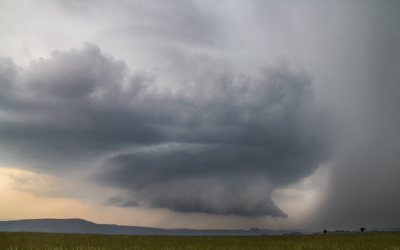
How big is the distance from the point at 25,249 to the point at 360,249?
4629 centimetres

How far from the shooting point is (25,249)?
117ft

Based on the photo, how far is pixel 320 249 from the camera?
39.6 meters

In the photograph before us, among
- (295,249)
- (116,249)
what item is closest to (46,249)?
(116,249)

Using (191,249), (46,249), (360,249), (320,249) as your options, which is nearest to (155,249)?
(191,249)

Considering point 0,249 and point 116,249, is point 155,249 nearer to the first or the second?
point 116,249

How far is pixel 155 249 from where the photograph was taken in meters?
40.2

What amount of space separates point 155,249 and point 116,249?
18.2ft

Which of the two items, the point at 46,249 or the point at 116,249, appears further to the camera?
the point at 116,249

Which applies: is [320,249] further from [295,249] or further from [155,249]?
[155,249]

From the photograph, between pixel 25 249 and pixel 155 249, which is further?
pixel 155 249

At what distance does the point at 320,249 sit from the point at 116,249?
2948cm

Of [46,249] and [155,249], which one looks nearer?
[46,249]

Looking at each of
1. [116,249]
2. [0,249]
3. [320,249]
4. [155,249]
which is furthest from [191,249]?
[0,249]

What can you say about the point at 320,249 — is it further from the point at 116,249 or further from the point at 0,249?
the point at 0,249
